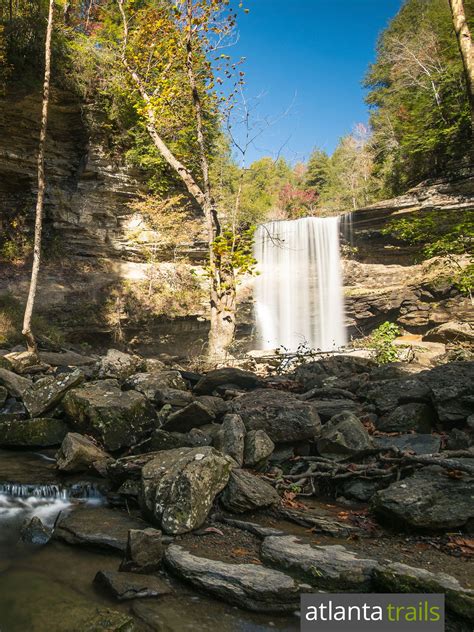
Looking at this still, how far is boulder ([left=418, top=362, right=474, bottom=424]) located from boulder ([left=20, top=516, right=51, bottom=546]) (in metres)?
4.54

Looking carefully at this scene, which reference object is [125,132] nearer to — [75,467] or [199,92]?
[199,92]

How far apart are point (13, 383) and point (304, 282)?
18.3 meters

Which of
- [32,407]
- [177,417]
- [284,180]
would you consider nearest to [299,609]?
[177,417]

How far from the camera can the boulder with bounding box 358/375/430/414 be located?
17.8 ft

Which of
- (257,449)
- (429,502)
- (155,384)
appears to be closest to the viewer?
(429,502)

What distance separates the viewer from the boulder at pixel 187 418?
5.17 metres

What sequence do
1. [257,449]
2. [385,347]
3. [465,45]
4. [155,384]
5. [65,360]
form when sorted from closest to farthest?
[257,449] → [465,45] → [155,384] → [65,360] → [385,347]

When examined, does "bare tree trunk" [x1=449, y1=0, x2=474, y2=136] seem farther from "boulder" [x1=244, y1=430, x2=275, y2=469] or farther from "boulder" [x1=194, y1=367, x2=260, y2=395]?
"boulder" [x1=194, y1=367, x2=260, y2=395]

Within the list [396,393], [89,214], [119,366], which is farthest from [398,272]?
[119,366]

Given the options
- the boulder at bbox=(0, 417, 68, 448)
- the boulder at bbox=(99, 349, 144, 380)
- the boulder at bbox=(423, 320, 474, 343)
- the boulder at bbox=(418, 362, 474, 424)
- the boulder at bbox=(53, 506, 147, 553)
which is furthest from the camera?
the boulder at bbox=(423, 320, 474, 343)

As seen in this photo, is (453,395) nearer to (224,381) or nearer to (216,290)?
(224,381)

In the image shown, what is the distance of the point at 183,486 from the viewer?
3.43 meters

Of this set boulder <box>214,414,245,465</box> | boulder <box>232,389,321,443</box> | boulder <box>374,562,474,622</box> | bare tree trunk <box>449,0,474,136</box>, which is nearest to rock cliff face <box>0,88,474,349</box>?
bare tree trunk <box>449,0,474,136</box>

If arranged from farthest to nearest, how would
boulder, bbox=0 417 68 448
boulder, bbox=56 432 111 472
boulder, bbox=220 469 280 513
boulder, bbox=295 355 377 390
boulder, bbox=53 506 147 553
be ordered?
boulder, bbox=295 355 377 390 < boulder, bbox=0 417 68 448 < boulder, bbox=56 432 111 472 < boulder, bbox=220 469 280 513 < boulder, bbox=53 506 147 553
